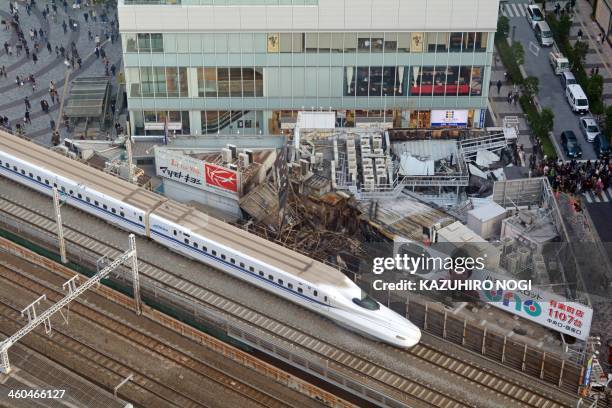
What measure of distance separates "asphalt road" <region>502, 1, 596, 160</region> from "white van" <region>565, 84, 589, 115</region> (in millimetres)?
679

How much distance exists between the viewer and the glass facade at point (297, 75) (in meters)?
116

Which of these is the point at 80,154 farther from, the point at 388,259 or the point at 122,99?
the point at 388,259

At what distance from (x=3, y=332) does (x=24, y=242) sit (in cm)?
1520

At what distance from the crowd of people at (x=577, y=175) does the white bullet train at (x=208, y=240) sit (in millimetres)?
33427

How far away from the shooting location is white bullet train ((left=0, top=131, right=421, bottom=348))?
87.6 metres

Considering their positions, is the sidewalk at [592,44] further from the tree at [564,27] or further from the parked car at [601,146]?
the parked car at [601,146]

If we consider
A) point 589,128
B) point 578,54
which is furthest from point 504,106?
point 578,54

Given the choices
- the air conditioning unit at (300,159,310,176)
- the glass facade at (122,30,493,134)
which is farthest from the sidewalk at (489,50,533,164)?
the air conditioning unit at (300,159,310,176)

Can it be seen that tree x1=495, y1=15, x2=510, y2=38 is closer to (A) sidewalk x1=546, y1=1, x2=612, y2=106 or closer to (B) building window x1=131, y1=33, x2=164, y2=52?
(A) sidewalk x1=546, y1=1, x2=612, y2=106

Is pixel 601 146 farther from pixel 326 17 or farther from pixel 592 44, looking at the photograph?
pixel 326 17

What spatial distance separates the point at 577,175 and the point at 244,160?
3336 centimetres

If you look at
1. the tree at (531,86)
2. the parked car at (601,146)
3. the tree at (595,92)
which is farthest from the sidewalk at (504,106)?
the tree at (595,92)

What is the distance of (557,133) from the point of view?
126 metres

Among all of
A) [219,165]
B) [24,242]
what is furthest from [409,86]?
[24,242]
